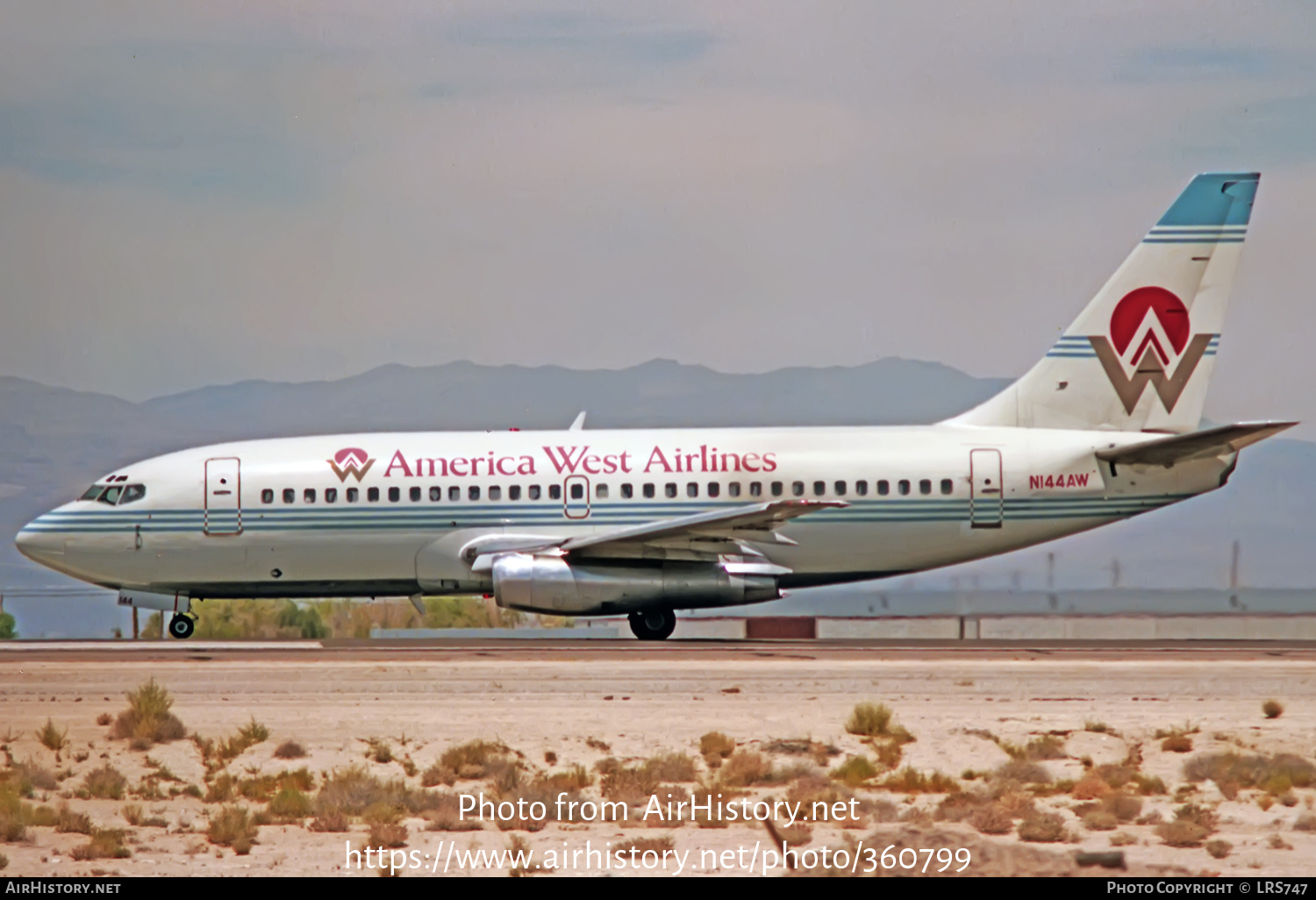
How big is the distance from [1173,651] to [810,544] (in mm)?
5978

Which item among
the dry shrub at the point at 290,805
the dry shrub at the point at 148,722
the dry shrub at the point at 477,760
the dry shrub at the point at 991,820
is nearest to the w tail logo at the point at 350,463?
the dry shrub at the point at 148,722

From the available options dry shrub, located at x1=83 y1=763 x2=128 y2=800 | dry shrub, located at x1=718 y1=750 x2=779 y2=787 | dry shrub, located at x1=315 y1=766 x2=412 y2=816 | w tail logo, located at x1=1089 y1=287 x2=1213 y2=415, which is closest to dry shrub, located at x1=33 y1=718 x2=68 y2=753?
dry shrub, located at x1=83 y1=763 x2=128 y2=800

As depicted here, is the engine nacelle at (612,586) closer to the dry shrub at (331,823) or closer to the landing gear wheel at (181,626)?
the landing gear wheel at (181,626)

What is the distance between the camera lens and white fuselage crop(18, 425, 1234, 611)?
2828cm

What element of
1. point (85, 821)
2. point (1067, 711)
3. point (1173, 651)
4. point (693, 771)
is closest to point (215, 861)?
point (85, 821)

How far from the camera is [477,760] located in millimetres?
16609

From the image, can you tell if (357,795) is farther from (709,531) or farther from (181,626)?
(181,626)

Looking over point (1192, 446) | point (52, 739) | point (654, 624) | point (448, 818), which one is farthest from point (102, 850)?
point (1192, 446)

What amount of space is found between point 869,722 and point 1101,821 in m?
4.47

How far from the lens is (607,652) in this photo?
84.2ft

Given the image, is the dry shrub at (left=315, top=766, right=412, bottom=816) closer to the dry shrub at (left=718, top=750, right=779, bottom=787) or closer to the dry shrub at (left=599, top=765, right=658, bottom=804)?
the dry shrub at (left=599, top=765, right=658, bottom=804)

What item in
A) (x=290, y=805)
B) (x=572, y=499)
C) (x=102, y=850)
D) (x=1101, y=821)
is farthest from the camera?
(x=572, y=499)

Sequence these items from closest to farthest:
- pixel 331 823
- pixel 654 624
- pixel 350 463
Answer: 1. pixel 331 823
2. pixel 654 624
3. pixel 350 463
